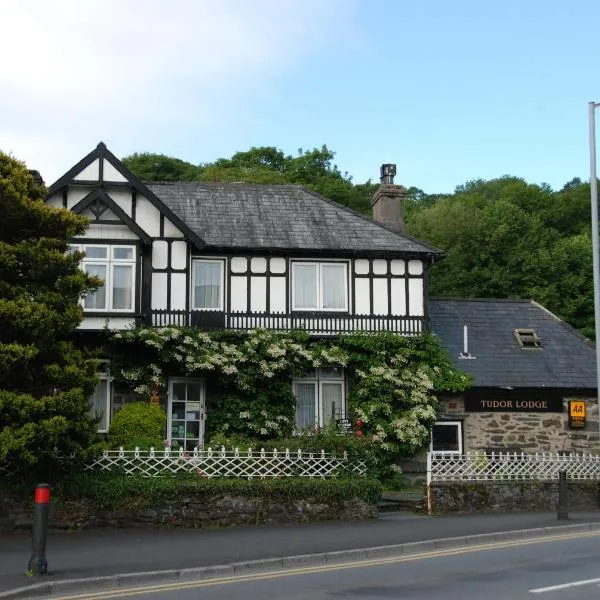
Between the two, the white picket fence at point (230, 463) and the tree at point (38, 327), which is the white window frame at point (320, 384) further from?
the tree at point (38, 327)

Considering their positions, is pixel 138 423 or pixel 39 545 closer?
pixel 39 545

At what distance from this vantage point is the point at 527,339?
26.6 meters

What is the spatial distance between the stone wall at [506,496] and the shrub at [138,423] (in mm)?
6803

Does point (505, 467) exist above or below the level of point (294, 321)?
below

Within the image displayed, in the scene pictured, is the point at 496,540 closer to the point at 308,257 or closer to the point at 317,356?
the point at 317,356

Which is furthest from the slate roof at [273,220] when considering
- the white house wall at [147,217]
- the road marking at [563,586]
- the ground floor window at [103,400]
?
the road marking at [563,586]

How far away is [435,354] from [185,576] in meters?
14.0

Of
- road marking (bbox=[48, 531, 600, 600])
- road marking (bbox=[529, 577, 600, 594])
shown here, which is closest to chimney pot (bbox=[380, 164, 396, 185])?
road marking (bbox=[48, 531, 600, 600])

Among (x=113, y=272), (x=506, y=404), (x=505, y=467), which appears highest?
(x=113, y=272)

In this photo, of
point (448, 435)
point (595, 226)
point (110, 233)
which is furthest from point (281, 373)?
point (595, 226)

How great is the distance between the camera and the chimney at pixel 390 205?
27.7m

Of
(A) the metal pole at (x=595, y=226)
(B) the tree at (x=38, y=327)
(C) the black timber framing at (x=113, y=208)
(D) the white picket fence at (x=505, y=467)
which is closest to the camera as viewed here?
(B) the tree at (x=38, y=327)

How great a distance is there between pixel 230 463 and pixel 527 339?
1185cm

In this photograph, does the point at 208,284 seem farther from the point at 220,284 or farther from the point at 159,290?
the point at 159,290
